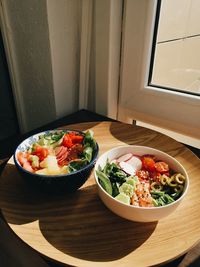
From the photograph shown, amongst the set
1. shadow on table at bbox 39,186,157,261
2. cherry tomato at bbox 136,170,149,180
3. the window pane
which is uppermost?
the window pane

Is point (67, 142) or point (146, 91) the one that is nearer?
point (67, 142)

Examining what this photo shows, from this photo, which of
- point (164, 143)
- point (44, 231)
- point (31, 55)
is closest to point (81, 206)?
point (44, 231)

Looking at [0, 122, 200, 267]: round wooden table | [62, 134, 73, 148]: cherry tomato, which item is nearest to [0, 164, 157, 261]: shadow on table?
[0, 122, 200, 267]: round wooden table

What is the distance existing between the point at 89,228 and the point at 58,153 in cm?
17

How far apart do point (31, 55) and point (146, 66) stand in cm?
40

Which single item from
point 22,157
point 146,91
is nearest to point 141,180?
point 22,157

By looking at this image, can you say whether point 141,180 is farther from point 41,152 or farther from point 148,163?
point 41,152

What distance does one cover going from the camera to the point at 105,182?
0.46 meters

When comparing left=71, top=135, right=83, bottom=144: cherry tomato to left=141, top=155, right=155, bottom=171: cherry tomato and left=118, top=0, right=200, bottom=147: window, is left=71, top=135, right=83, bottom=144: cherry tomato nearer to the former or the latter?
left=141, top=155, right=155, bottom=171: cherry tomato

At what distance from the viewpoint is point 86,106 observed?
0.98 m

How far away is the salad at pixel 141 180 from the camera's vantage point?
1.45 feet

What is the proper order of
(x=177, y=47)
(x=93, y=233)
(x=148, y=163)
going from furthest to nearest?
(x=177, y=47)
(x=148, y=163)
(x=93, y=233)

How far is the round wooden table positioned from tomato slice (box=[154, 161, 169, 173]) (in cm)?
7

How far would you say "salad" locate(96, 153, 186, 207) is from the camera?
0.44 meters
